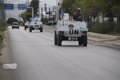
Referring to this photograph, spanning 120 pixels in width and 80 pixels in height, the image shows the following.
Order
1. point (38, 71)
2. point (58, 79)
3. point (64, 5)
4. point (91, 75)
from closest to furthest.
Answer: point (58, 79), point (91, 75), point (38, 71), point (64, 5)

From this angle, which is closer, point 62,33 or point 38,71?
point 38,71

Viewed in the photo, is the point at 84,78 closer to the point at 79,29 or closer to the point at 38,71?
the point at 38,71

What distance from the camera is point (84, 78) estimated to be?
1391cm

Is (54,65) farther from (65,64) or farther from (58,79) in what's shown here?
(58,79)

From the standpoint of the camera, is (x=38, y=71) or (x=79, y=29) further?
(x=79, y=29)

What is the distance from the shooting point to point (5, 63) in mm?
19125

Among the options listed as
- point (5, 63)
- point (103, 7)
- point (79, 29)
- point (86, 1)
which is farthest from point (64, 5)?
point (5, 63)

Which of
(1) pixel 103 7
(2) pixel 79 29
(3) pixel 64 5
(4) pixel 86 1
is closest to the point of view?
(2) pixel 79 29

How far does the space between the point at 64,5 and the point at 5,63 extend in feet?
258

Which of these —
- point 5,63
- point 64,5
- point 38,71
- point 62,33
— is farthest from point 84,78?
point 64,5

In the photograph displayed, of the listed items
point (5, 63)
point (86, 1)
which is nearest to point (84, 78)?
point (5, 63)

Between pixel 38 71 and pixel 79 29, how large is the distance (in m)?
16.9

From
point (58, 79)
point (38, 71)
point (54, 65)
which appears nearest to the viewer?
point (58, 79)

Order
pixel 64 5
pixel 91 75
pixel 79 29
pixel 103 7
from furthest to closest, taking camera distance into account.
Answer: pixel 64 5 < pixel 103 7 < pixel 79 29 < pixel 91 75
